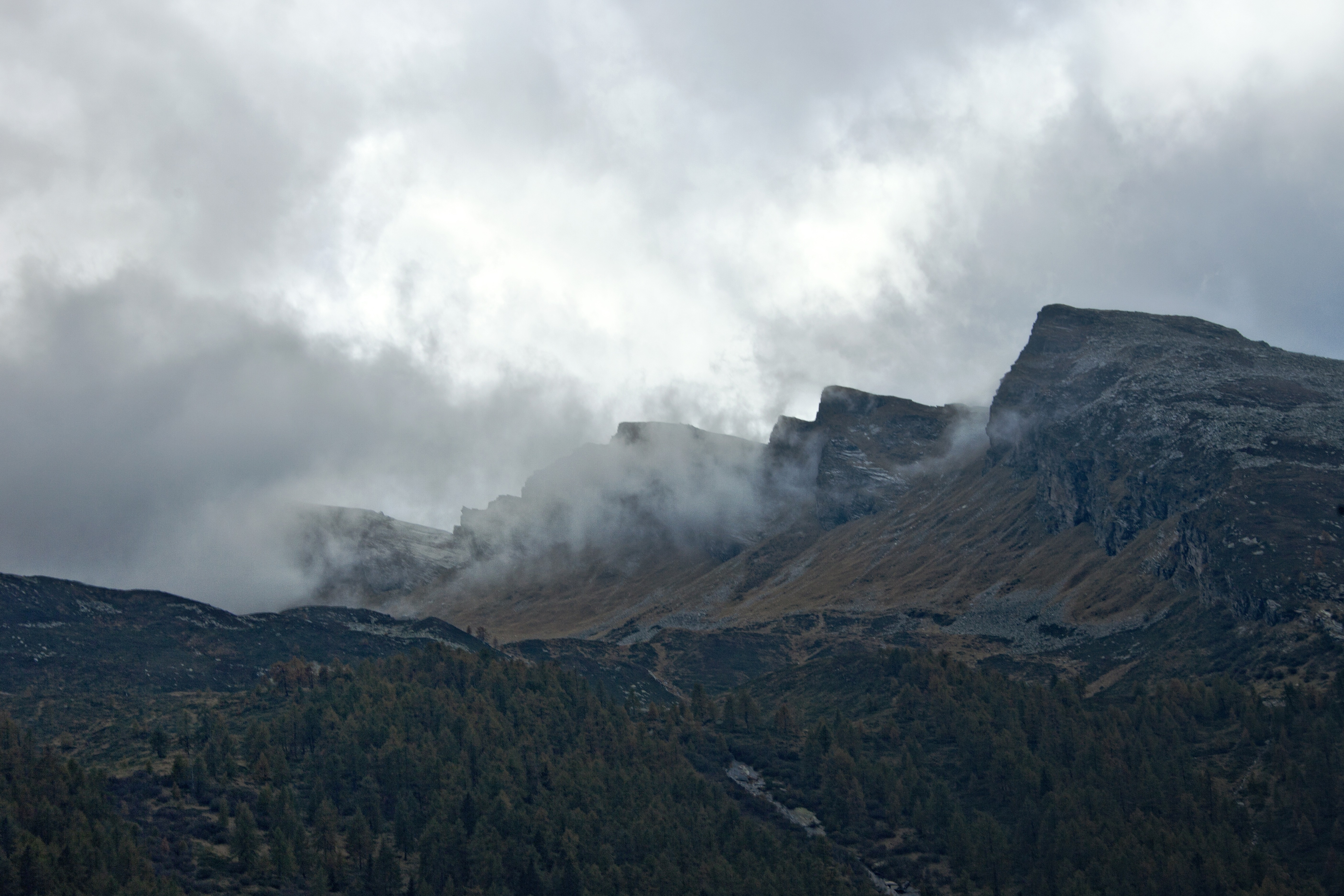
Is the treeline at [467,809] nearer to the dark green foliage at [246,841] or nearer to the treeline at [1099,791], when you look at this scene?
the dark green foliage at [246,841]

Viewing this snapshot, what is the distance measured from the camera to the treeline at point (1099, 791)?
126m

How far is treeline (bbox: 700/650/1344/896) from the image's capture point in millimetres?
125688

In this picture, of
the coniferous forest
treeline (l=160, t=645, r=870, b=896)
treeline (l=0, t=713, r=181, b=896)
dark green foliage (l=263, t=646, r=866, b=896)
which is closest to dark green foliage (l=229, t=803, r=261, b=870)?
treeline (l=160, t=645, r=870, b=896)

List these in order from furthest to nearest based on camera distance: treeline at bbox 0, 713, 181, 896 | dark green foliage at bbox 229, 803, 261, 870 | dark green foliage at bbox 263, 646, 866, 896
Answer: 1. dark green foliage at bbox 263, 646, 866, 896
2. dark green foliage at bbox 229, 803, 261, 870
3. treeline at bbox 0, 713, 181, 896

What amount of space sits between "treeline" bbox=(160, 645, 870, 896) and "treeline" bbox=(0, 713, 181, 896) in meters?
13.2

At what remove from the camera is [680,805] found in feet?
534

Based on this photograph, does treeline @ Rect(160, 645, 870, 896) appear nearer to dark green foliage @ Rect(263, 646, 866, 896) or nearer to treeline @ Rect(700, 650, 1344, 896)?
dark green foliage @ Rect(263, 646, 866, 896)

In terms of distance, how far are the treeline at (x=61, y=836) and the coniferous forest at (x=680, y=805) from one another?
32cm

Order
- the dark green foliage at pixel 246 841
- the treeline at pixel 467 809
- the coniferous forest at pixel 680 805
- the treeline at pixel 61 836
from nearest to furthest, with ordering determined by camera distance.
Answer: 1. the treeline at pixel 61 836
2. the coniferous forest at pixel 680 805
3. the dark green foliage at pixel 246 841
4. the treeline at pixel 467 809

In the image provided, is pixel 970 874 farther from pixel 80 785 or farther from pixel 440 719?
pixel 80 785

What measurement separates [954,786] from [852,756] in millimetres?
19965

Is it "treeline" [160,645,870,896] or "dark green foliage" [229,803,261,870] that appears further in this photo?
"treeline" [160,645,870,896]

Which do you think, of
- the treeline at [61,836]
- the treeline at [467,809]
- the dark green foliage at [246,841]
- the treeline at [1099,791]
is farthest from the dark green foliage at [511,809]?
the treeline at [61,836]

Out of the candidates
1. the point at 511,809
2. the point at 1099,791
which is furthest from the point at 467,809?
the point at 1099,791
